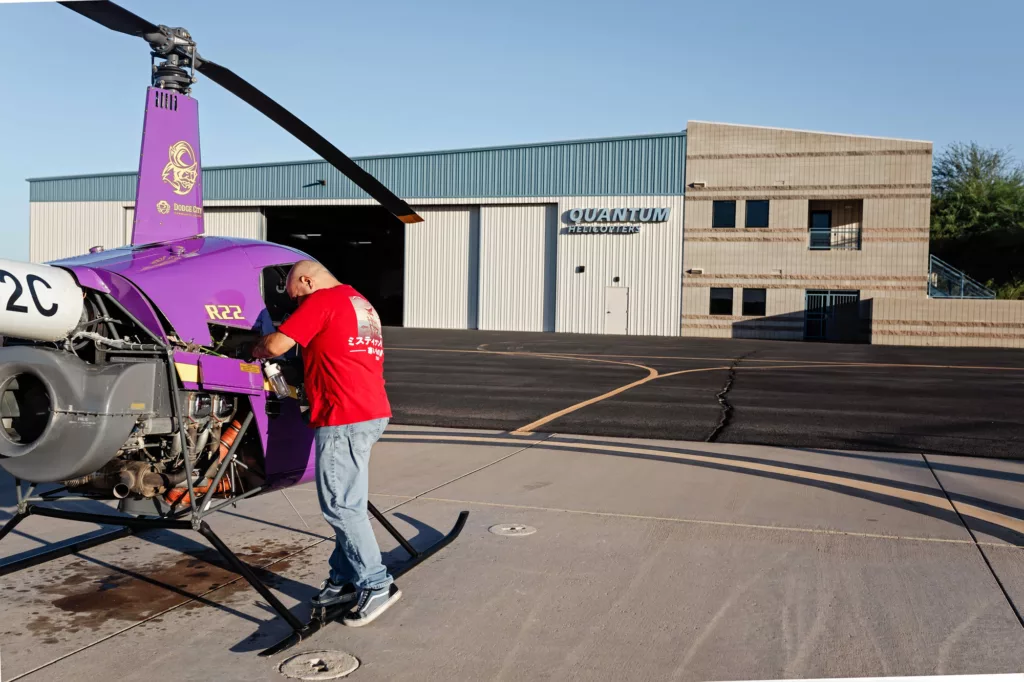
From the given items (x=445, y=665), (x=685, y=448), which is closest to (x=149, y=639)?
(x=445, y=665)

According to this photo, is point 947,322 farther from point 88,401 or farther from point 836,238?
point 88,401

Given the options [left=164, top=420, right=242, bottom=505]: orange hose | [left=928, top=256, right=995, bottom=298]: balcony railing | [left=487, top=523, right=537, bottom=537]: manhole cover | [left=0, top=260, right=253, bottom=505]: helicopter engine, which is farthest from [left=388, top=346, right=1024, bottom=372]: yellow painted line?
[left=0, top=260, right=253, bottom=505]: helicopter engine

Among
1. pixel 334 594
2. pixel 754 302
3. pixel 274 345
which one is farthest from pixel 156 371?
pixel 754 302

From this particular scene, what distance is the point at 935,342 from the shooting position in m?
35.2

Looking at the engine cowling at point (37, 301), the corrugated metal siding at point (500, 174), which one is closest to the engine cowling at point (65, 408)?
the engine cowling at point (37, 301)

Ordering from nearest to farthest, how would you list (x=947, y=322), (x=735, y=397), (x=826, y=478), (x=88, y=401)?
(x=88, y=401) → (x=826, y=478) → (x=735, y=397) → (x=947, y=322)

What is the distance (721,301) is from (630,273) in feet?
14.6

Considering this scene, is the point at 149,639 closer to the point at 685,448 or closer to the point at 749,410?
the point at 685,448

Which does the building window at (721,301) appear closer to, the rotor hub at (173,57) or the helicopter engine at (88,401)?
the rotor hub at (173,57)

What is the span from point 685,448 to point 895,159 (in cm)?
3341

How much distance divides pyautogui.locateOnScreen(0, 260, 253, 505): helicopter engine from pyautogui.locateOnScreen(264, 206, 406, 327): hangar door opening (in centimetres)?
4263

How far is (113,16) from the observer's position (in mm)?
5441

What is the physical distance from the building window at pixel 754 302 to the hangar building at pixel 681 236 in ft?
0.22

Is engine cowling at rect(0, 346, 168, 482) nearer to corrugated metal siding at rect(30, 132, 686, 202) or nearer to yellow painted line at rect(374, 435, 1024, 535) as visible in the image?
yellow painted line at rect(374, 435, 1024, 535)
